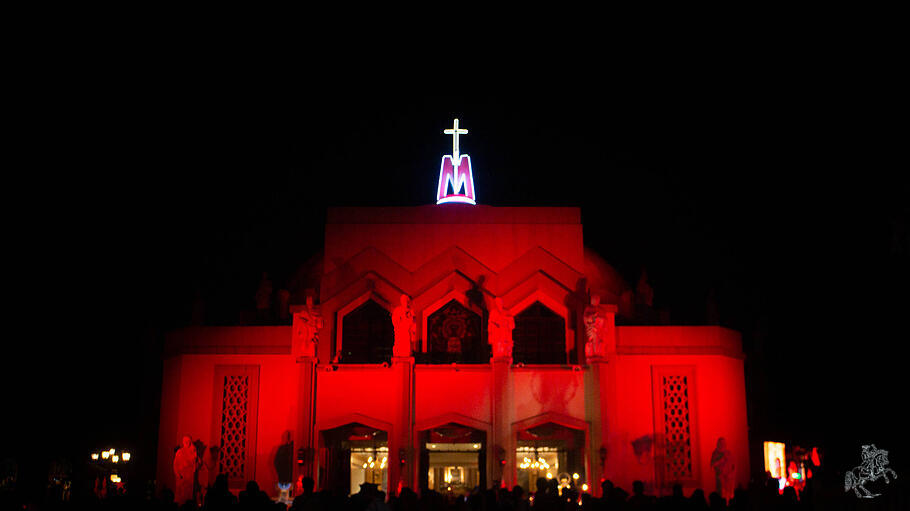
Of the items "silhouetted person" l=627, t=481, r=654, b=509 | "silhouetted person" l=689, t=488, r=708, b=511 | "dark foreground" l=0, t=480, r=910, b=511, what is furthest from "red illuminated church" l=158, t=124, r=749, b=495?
"silhouetted person" l=689, t=488, r=708, b=511

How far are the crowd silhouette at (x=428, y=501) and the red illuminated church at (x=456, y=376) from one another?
12843 millimetres

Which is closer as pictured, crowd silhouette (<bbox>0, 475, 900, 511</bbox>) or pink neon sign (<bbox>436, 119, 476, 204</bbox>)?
crowd silhouette (<bbox>0, 475, 900, 511</bbox>)

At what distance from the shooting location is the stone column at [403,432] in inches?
1057

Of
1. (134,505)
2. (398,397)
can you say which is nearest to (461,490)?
(398,397)

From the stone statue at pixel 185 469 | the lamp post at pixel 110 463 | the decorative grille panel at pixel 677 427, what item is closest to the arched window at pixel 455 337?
the decorative grille panel at pixel 677 427

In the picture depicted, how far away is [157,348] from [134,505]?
883 inches

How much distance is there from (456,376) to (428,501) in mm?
14257

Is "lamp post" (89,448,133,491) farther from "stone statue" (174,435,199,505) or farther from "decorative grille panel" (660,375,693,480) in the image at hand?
"decorative grille panel" (660,375,693,480)

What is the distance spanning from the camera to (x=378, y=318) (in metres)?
29.1

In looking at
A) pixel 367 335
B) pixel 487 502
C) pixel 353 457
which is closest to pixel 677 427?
pixel 367 335

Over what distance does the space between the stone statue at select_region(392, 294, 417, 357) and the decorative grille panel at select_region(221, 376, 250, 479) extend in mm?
5254

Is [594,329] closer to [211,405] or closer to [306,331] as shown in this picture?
[306,331]

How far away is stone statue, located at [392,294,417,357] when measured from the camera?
89.9ft

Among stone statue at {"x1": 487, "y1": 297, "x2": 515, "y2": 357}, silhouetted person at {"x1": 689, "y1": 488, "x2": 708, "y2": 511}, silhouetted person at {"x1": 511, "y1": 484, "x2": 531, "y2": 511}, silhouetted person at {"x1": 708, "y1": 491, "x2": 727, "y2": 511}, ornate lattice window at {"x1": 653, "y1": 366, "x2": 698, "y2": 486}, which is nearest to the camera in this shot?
silhouetted person at {"x1": 689, "y1": 488, "x2": 708, "y2": 511}
